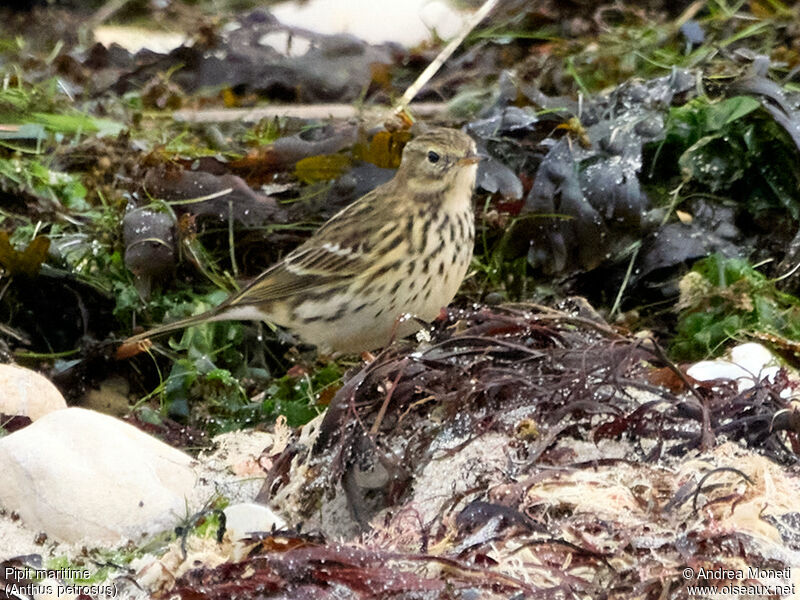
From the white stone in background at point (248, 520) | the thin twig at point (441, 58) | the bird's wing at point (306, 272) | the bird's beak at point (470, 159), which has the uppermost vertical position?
the bird's beak at point (470, 159)

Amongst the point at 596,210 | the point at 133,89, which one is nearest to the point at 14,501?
the point at 596,210

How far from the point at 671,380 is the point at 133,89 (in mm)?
5338

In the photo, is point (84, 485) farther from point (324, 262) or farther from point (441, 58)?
point (441, 58)

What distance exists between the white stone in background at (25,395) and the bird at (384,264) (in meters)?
0.88

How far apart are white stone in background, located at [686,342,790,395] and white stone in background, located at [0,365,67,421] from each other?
2.17m

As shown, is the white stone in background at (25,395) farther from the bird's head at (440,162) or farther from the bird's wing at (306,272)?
the bird's head at (440,162)

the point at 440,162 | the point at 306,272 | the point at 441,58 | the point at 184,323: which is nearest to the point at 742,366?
the point at 440,162

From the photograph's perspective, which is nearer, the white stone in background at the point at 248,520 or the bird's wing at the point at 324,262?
the white stone in background at the point at 248,520

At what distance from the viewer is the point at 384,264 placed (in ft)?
15.6

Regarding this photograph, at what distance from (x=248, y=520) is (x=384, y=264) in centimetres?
176

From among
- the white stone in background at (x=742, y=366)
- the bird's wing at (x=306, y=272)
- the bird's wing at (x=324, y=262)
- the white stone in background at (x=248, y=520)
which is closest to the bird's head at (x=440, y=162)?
the bird's wing at (x=324, y=262)

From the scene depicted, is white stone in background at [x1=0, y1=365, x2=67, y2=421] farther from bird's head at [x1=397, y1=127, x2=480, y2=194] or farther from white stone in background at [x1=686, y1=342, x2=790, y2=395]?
white stone in background at [x1=686, y1=342, x2=790, y2=395]

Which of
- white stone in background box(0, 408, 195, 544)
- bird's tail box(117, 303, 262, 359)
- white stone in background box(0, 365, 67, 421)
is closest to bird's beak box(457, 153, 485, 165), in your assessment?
bird's tail box(117, 303, 262, 359)

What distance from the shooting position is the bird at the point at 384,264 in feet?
15.4
